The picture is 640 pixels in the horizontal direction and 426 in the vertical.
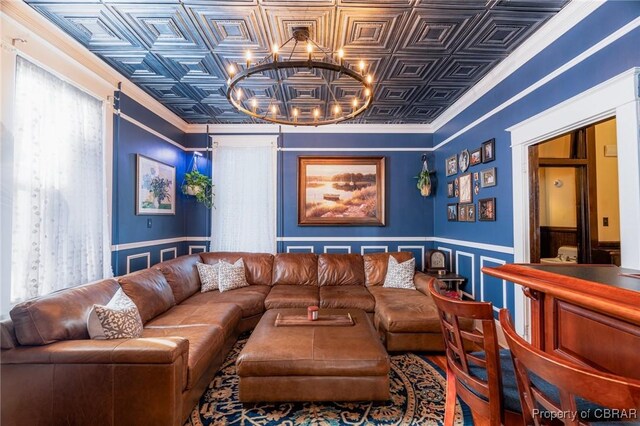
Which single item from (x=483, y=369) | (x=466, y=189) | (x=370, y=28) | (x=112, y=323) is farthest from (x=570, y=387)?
(x=466, y=189)

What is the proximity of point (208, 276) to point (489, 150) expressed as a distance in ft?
12.4

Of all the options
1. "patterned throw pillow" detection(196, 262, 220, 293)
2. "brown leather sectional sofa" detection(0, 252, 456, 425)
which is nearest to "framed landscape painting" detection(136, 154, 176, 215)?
"brown leather sectional sofa" detection(0, 252, 456, 425)

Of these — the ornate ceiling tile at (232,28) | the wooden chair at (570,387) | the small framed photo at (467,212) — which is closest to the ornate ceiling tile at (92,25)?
the ornate ceiling tile at (232,28)

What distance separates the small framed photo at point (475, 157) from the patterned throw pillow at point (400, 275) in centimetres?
148

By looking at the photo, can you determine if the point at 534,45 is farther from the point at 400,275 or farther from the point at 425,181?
the point at 400,275

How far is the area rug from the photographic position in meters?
2.03

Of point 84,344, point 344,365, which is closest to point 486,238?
point 344,365

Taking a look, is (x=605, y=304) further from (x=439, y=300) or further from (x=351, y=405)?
(x=351, y=405)

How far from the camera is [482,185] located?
11.5 ft

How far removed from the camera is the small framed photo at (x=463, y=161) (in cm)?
383

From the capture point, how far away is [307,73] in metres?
3.21

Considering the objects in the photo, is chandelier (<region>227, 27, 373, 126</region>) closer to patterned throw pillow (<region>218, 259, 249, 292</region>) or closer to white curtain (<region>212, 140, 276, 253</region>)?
white curtain (<region>212, 140, 276, 253</region>)

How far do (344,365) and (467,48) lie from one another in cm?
296

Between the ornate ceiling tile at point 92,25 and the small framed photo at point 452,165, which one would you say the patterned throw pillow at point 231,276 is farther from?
the small framed photo at point 452,165
